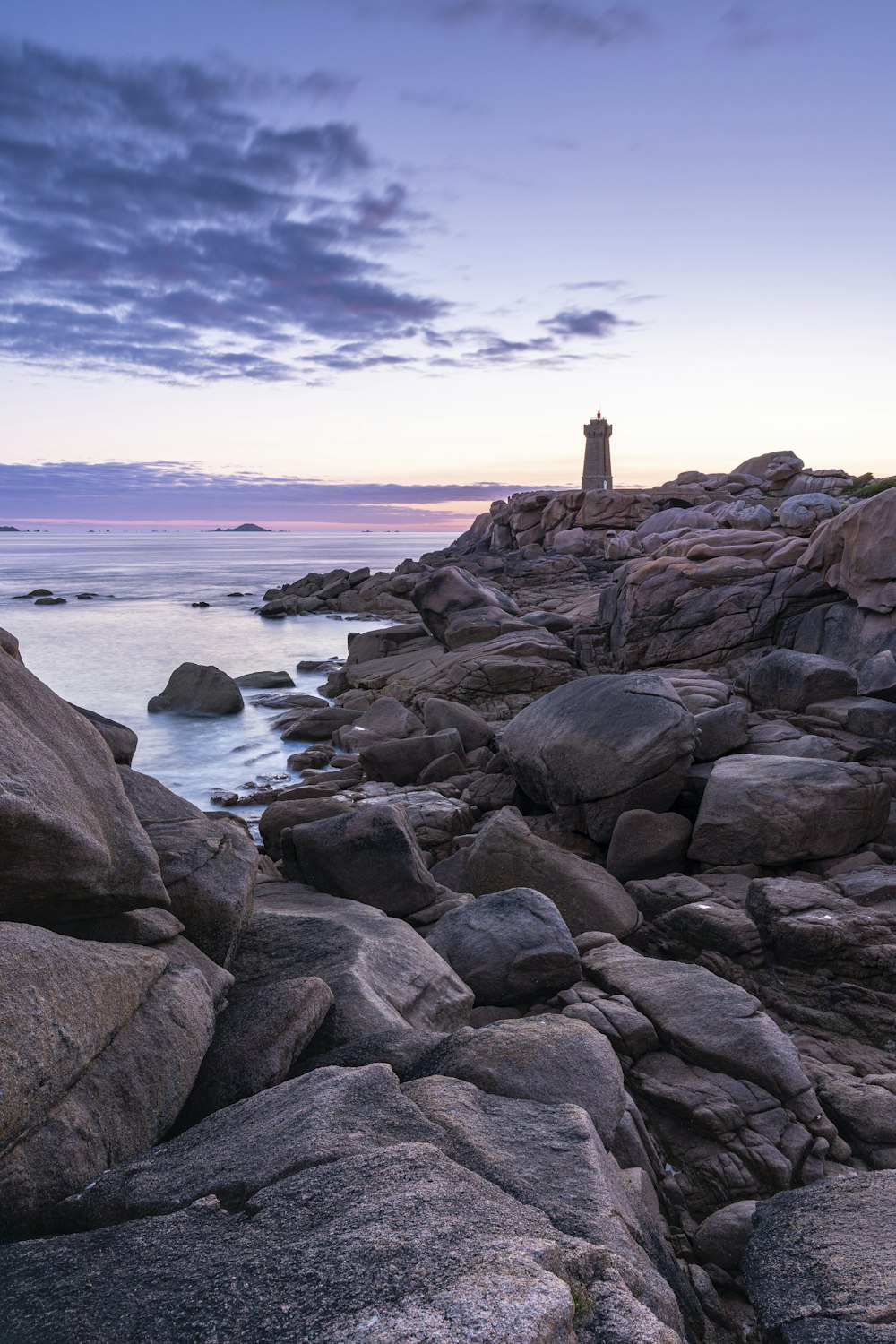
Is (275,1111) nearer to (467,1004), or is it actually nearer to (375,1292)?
(375,1292)

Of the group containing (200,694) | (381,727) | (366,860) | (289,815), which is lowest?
(200,694)

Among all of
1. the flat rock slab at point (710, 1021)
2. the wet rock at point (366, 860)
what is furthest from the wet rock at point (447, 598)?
the flat rock slab at point (710, 1021)

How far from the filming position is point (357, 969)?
17.7ft

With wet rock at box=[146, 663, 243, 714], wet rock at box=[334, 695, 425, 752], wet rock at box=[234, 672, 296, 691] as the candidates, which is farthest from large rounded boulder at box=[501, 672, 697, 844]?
wet rock at box=[234, 672, 296, 691]

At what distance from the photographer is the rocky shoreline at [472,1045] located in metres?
2.72

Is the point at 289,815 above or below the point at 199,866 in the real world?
below

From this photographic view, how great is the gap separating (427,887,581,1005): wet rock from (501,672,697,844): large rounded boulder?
13.8ft

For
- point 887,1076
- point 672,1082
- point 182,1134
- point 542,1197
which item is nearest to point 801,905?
point 887,1076

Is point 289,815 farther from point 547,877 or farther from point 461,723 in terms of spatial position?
point 461,723

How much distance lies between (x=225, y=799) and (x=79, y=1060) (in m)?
13.7

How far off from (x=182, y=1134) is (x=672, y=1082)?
11.7 feet

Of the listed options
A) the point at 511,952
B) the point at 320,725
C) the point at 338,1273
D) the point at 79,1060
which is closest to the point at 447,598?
the point at 320,725

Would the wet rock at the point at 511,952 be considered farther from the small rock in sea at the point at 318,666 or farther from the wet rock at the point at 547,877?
the small rock in sea at the point at 318,666

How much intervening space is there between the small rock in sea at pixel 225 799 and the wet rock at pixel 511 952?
34.1ft
